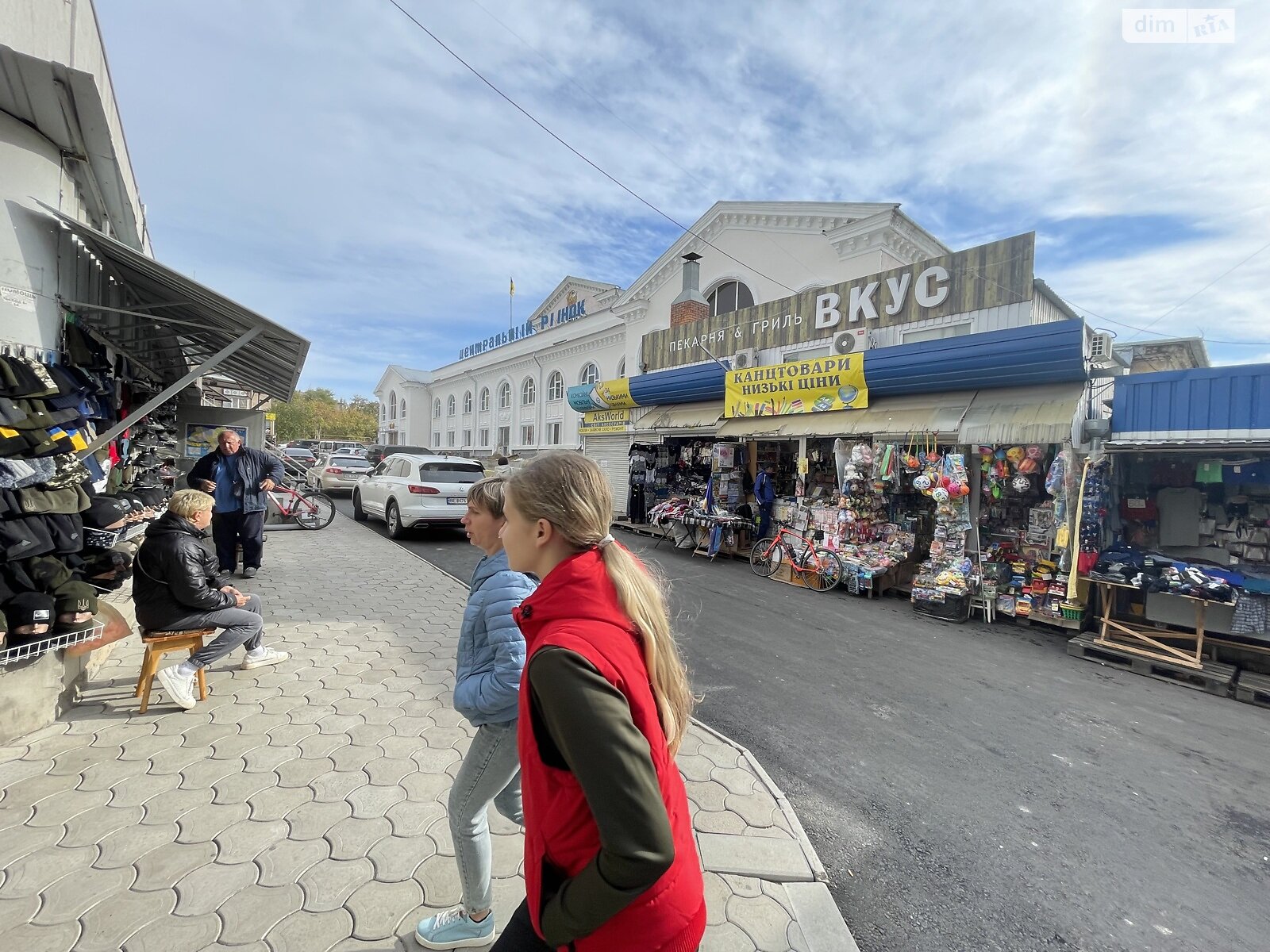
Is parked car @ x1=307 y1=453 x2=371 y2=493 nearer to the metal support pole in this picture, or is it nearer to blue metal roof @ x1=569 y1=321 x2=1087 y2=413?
the metal support pole

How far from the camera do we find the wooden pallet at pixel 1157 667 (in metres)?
5.13

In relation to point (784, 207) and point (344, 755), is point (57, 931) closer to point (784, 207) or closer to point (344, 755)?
point (344, 755)

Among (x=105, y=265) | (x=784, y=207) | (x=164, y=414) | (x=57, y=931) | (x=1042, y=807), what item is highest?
(x=784, y=207)

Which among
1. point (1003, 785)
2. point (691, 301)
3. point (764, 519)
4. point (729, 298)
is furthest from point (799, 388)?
point (729, 298)

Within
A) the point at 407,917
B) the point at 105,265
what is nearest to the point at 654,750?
the point at 407,917

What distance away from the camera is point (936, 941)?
217cm

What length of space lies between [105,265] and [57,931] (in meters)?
5.60

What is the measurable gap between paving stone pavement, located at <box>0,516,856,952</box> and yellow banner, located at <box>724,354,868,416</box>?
6.69 metres

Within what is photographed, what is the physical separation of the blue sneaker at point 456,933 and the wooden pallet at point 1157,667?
662 cm

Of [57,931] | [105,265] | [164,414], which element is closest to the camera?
[57,931]

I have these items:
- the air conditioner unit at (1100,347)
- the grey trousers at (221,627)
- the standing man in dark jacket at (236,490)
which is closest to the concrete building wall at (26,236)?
the grey trousers at (221,627)

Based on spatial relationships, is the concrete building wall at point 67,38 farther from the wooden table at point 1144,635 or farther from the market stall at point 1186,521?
the wooden table at point 1144,635

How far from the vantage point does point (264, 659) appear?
423 cm

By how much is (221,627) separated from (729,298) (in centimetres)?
1508
